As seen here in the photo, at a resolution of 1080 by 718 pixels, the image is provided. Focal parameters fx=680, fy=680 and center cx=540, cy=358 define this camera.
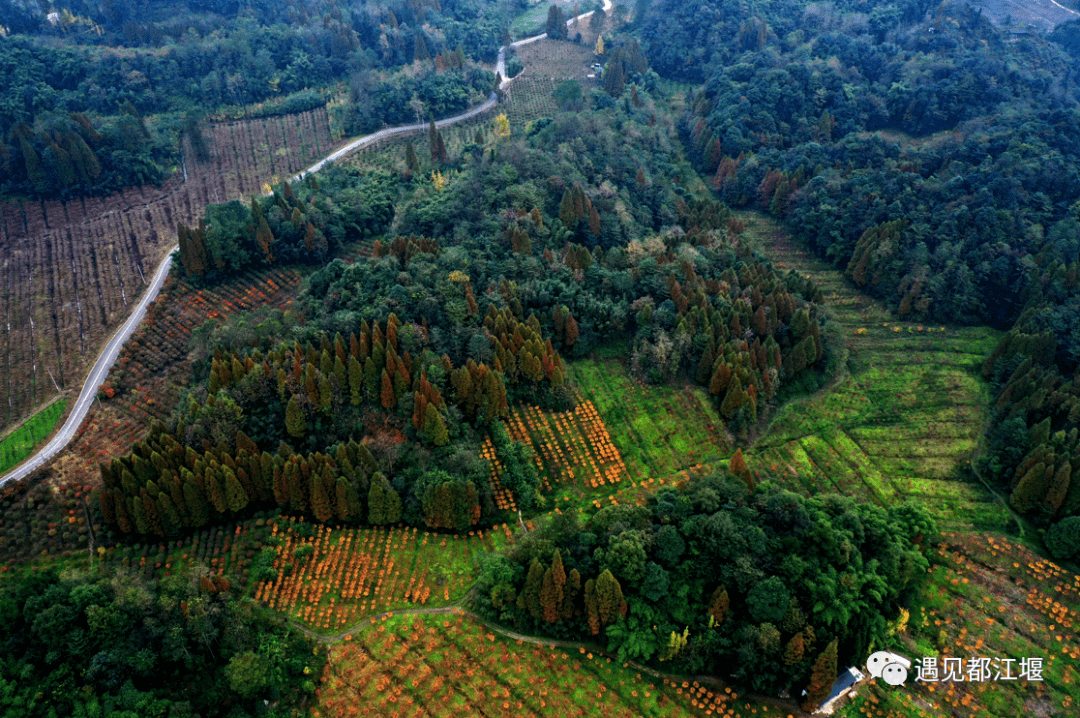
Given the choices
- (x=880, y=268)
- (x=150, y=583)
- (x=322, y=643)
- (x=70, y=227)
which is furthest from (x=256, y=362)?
(x=880, y=268)

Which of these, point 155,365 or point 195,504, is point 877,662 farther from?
point 155,365

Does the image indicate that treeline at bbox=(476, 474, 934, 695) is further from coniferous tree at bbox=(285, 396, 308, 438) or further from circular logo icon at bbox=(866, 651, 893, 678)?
coniferous tree at bbox=(285, 396, 308, 438)

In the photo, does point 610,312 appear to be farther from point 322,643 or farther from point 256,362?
point 322,643

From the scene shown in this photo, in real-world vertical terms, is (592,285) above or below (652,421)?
above

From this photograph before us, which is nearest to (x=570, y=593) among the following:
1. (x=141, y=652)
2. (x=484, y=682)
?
(x=484, y=682)

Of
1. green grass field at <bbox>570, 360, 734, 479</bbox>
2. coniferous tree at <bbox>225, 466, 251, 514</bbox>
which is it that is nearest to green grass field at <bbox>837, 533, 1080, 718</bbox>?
green grass field at <bbox>570, 360, 734, 479</bbox>
